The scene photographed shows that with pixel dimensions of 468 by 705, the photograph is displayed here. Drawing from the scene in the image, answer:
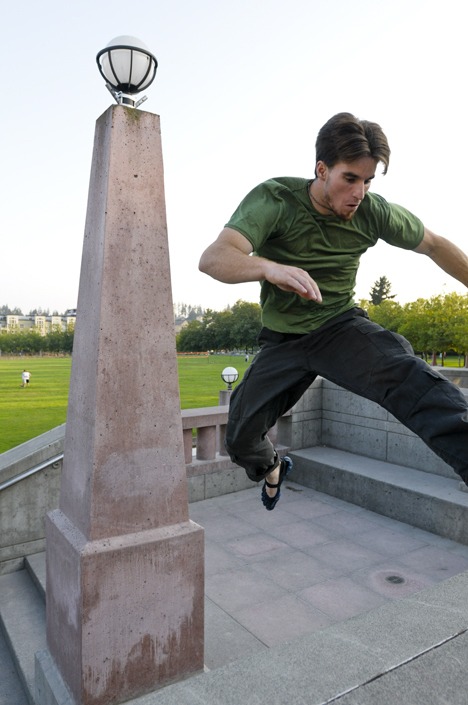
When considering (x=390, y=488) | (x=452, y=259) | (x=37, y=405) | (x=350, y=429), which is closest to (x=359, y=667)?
(x=452, y=259)

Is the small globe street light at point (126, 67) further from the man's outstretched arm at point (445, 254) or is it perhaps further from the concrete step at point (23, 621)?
the concrete step at point (23, 621)

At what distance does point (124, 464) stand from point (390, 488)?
16.2ft

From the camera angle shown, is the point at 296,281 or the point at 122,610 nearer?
the point at 296,281

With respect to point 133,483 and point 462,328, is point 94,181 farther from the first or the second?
point 462,328

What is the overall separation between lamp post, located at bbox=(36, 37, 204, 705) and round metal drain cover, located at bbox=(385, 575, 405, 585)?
2656 millimetres

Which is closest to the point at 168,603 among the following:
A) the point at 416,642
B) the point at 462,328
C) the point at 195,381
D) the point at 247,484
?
the point at 416,642

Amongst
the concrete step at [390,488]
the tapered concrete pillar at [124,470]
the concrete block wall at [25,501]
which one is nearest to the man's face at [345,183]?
the tapered concrete pillar at [124,470]

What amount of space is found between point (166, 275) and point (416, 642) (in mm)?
2478

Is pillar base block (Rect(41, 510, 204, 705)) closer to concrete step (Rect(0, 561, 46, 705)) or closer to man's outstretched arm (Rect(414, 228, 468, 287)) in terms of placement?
concrete step (Rect(0, 561, 46, 705))

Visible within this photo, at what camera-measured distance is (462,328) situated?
44500mm

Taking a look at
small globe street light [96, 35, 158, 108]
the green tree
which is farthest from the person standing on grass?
the green tree

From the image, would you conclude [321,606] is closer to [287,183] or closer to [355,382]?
[355,382]

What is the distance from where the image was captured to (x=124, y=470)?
3227 millimetres

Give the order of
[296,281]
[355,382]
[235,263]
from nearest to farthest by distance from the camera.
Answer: [296,281] → [235,263] → [355,382]
